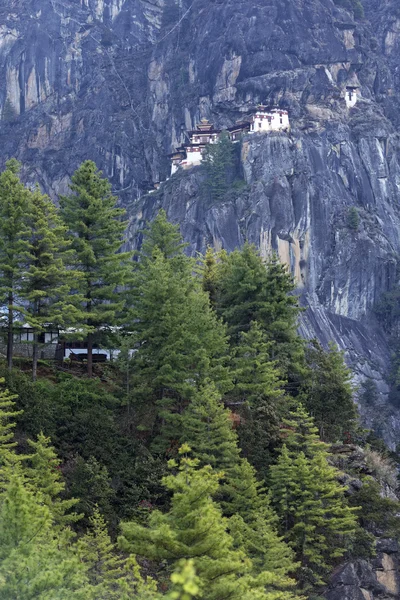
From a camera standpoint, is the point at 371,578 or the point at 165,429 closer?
the point at 165,429

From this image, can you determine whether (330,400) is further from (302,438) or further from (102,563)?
(102,563)

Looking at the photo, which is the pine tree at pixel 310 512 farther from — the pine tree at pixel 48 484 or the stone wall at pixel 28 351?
the stone wall at pixel 28 351

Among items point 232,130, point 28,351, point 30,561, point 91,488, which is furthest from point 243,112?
point 30,561

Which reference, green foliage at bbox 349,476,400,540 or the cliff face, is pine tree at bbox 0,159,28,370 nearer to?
green foliage at bbox 349,476,400,540

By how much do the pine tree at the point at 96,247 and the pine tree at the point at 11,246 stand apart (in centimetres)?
322

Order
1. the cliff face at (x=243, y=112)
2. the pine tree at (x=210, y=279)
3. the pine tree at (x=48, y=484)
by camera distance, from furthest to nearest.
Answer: the cliff face at (x=243, y=112)
the pine tree at (x=210, y=279)
the pine tree at (x=48, y=484)

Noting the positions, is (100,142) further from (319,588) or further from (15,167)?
(319,588)

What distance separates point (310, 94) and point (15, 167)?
3615 inches

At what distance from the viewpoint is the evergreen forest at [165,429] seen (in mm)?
16750

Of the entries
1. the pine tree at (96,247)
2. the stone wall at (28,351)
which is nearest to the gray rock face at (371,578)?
the pine tree at (96,247)

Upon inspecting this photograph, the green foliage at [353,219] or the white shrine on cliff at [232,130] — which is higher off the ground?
the white shrine on cliff at [232,130]

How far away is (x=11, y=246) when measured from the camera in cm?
2800

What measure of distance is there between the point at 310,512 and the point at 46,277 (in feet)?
39.5

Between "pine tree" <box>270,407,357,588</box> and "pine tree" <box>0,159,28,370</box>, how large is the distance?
1009 cm
